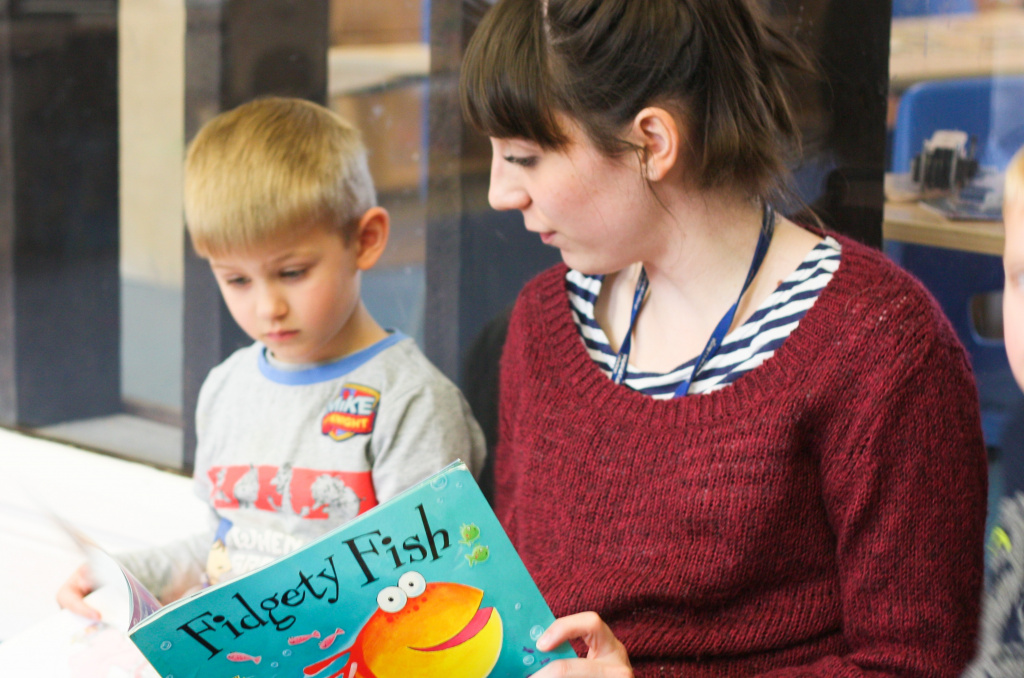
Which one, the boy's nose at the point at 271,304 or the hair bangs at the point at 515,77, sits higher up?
the hair bangs at the point at 515,77

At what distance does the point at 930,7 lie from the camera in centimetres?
116

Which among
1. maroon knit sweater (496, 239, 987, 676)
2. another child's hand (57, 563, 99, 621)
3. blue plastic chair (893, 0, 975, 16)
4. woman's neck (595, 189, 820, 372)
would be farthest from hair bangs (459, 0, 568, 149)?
another child's hand (57, 563, 99, 621)

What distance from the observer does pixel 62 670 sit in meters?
0.98

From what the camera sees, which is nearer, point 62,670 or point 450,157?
point 62,670

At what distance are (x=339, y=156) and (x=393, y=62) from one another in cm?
34

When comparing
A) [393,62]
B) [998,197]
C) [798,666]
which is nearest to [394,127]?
[393,62]

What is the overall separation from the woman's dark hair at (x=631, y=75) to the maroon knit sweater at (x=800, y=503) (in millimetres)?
156

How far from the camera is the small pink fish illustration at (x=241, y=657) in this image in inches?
32.0

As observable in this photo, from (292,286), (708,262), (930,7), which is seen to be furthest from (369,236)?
(930,7)

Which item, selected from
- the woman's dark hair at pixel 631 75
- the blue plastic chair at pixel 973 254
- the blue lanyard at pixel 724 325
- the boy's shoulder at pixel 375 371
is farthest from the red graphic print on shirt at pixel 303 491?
the blue plastic chair at pixel 973 254

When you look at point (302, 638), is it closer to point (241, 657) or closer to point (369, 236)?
point (241, 657)

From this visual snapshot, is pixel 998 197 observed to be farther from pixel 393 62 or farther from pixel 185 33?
pixel 185 33

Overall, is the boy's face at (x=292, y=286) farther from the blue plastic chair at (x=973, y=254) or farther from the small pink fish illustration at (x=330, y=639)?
the blue plastic chair at (x=973, y=254)

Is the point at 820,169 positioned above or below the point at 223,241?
above
